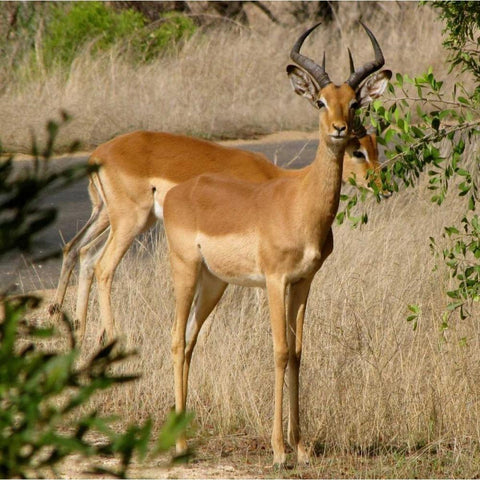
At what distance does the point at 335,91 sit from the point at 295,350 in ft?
4.17

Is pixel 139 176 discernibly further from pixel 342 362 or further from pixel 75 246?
pixel 342 362

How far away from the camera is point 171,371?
584 cm

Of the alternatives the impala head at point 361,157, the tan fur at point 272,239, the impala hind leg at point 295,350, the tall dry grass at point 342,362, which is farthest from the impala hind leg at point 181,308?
the impala head at point 361,157

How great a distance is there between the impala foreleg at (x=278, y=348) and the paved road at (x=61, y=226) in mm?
1063

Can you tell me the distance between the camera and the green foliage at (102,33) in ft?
61.4

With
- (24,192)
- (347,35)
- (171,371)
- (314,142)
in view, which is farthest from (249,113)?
(24,192)

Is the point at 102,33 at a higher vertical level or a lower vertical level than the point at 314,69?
higher

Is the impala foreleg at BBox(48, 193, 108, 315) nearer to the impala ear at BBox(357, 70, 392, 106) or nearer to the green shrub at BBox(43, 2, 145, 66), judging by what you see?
the impala ear at BBox(357, 70, 392, 106)

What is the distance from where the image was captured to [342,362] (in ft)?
17.7

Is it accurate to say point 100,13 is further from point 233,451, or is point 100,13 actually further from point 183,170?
point 233,451

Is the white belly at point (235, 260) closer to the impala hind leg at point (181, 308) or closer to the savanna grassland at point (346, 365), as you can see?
the impala hind leg at point (181, 308)

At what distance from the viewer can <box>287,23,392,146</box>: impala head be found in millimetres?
4781

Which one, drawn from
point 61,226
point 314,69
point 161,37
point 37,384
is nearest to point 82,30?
point 161,37

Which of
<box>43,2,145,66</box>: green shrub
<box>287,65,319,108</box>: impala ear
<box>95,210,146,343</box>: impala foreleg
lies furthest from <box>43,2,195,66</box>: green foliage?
<box>287,65,319,108</box>: impala ear
